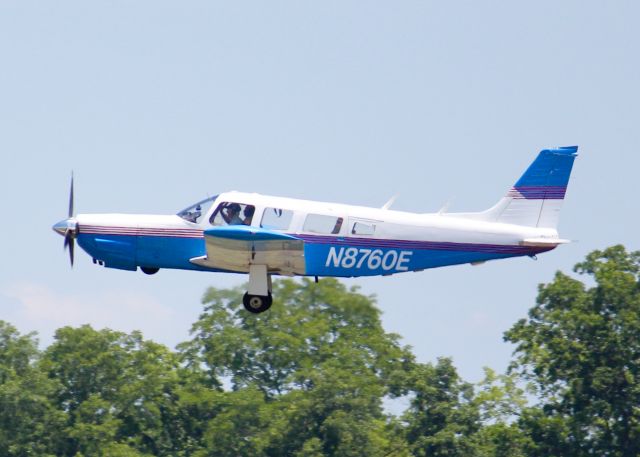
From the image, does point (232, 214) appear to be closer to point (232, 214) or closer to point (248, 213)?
point (232, 214)

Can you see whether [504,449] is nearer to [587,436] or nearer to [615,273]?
[587,436]

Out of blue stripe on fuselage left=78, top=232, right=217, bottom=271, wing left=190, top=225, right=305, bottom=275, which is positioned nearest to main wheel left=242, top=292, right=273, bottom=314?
wing left=190, top=225, right=305, bottom=275

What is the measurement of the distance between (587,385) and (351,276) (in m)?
18.1

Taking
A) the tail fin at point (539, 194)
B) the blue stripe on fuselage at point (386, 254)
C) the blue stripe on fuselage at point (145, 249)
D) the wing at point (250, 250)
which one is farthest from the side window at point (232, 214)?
the tail fin at point (539, 194)

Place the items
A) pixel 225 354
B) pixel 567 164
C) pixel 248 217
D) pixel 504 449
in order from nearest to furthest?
pixel 248 217 → pixel 567 164 → pixel 504 449 → pixel 225 354

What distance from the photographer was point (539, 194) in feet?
97.0

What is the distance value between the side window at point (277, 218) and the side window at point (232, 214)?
0.82 ft

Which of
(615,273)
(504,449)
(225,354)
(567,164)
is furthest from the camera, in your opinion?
(225,354)

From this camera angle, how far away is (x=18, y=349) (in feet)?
168

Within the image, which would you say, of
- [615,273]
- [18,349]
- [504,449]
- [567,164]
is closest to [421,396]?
[504,449]

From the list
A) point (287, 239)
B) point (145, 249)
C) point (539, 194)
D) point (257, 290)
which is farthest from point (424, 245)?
point (145, 249)

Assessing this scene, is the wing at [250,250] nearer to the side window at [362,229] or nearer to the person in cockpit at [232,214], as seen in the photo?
the person in cockpit at [232,214]

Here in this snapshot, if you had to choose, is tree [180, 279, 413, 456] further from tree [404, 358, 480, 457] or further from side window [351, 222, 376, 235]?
side window [351, 222, 376, 235]

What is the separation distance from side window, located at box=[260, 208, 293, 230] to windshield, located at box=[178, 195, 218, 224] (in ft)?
3.47
